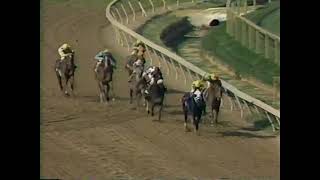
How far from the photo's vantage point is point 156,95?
5066 millimetres

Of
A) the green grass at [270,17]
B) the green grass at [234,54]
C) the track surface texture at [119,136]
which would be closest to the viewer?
the track surface texture at [119,136]

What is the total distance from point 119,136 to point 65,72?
628mm

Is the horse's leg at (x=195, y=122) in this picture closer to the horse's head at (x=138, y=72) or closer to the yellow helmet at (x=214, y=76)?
the yellow helmet at (x=214, y=76)

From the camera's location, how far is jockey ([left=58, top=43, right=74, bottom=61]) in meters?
5.03

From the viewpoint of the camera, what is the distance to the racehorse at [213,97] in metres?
5.05

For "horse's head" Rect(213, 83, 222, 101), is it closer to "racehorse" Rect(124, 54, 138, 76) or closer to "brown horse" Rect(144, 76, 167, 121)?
"brown horse" Rect(144, 76, 167, 121)

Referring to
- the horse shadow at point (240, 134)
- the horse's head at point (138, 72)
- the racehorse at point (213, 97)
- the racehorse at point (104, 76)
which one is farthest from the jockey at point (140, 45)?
the horse shadow at point (240, 134)

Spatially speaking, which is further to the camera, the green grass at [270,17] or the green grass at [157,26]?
the green grass at [157,26]

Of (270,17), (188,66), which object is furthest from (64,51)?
(270,17)

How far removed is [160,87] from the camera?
5070 millimetres

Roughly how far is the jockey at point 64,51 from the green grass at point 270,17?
1446 millimetres
